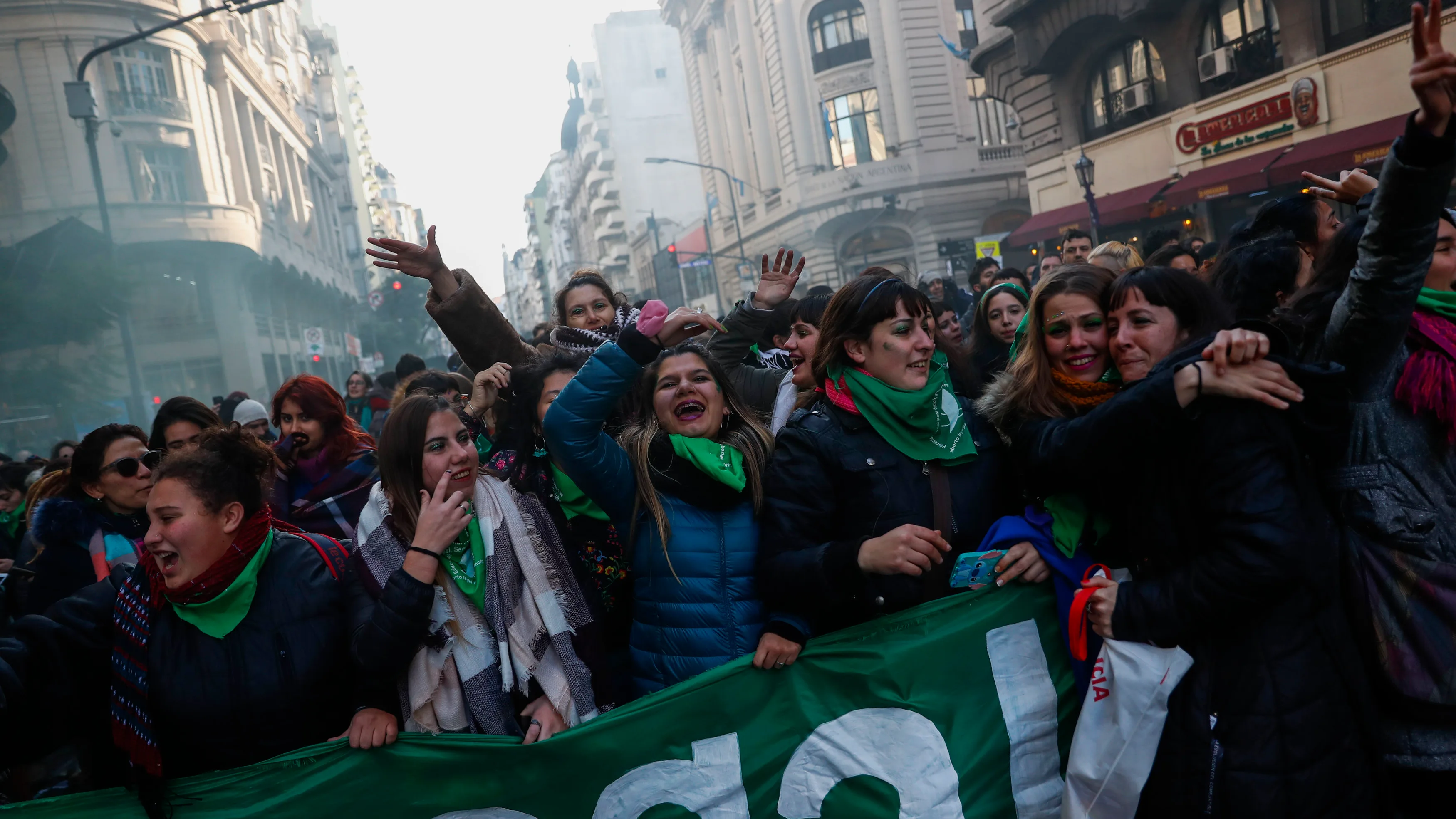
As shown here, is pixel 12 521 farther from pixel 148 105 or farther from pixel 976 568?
pixel 148 105

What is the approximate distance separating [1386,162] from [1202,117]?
63.5ft

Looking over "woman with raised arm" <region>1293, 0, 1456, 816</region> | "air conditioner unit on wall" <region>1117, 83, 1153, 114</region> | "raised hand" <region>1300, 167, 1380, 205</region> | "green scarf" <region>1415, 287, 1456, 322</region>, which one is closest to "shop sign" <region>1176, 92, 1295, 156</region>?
"air conditioner unit on wall" <region>1117, 83, 1153, 114</region>

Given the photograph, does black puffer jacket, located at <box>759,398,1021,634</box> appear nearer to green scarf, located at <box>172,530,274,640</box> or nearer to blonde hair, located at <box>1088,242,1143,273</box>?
green scarf, located at <box>172,530,274,640</box>

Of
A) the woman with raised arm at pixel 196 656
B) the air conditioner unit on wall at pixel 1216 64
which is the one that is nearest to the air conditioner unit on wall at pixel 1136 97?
the air conditioner unit on wall at pixel 1216 64

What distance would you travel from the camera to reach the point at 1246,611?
7.15ft

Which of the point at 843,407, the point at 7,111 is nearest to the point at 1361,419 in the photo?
the point at 843,407

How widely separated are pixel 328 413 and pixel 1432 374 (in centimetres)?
450

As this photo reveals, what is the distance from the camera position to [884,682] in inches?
110

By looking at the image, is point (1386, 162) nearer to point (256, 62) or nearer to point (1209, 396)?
point (1209, 396)

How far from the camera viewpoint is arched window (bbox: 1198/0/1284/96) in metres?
17.5

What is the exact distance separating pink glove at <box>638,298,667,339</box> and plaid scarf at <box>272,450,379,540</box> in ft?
6.27

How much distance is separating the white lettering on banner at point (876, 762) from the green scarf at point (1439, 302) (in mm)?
1816

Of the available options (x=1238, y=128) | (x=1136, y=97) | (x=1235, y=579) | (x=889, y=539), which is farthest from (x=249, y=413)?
(x=1136, y=97)

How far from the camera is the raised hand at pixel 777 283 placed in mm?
4508
